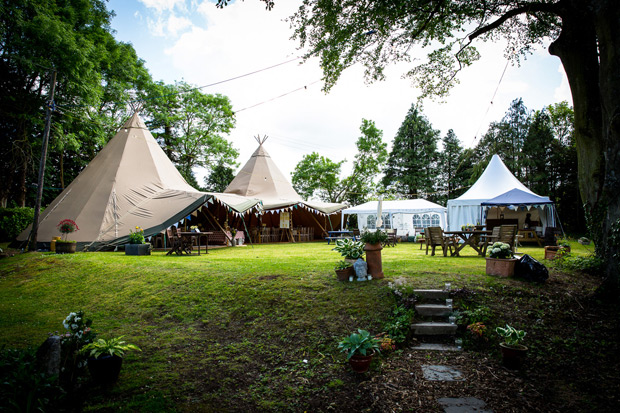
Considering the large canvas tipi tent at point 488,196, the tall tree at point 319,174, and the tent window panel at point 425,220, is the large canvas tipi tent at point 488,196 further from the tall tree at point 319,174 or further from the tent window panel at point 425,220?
the tall tree at point 319,174

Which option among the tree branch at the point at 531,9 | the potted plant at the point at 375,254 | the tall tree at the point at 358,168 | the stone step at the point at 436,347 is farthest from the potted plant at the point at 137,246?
the tall tree at the point at 358,168

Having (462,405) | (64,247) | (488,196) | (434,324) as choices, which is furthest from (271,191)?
(462,405)

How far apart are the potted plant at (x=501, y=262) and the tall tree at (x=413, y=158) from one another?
24.3 metres

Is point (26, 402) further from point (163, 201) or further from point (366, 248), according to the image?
point (163, 201)

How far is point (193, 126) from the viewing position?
2173 cm

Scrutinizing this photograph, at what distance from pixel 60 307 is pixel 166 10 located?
→ 5482 mm

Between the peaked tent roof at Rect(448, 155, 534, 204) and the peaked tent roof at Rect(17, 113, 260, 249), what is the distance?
9.52 meters

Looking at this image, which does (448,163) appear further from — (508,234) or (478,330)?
(478,330)

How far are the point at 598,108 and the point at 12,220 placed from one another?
18.5m

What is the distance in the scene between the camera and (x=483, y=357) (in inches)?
132

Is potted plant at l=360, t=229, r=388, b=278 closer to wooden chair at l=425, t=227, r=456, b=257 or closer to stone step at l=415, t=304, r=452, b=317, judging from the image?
stone step at l=415, t=304, r=452, b=317

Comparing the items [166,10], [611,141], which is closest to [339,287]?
[611,141]

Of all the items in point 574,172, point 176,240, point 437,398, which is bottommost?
point 437,398

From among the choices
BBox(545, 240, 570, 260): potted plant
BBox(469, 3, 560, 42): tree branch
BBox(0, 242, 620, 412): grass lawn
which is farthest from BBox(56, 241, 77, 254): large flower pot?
BBox(545, 240, 570, 260): potted plant
